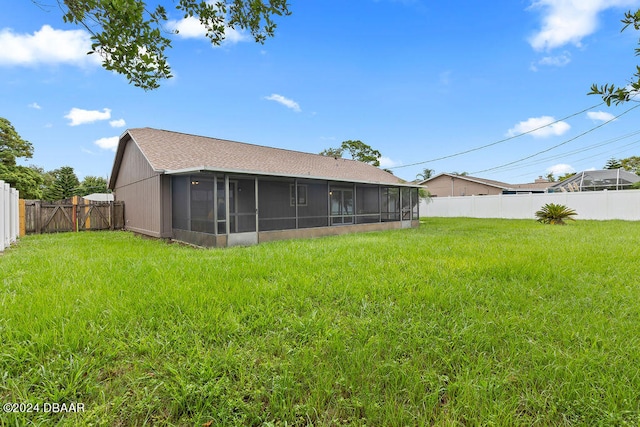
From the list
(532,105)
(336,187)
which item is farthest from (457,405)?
(532,105)

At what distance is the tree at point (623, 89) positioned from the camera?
1339 millimetres

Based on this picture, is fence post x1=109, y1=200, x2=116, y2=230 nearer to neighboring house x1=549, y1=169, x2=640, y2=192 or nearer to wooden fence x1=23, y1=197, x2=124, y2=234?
wooden fence x1=23, y1=197, x2=124, y2=234

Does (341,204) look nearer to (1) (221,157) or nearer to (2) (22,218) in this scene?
(1) (221,157)

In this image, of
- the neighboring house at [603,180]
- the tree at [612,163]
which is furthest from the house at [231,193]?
the tree at [612,163]

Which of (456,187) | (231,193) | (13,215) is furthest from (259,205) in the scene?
(456,187)

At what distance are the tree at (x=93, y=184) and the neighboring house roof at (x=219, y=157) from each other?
27.1 metres

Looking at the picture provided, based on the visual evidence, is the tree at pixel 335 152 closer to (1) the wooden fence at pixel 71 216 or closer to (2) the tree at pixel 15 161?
(1) the wooden fence at pixel 71 216

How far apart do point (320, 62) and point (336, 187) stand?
5606mm

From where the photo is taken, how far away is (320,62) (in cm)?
1283

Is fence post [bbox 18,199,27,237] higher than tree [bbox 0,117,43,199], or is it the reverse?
tree [bbox 0,117,43,199]

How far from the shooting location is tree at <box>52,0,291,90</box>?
285 centimetres

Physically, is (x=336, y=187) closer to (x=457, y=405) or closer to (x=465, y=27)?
(x=465, y=27)

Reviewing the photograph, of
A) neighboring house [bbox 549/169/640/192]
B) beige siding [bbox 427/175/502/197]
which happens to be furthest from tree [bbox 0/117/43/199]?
neighboring house [bbox 549/169/640/192]

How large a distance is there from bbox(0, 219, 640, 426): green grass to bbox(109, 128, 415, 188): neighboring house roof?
505 centimetres
